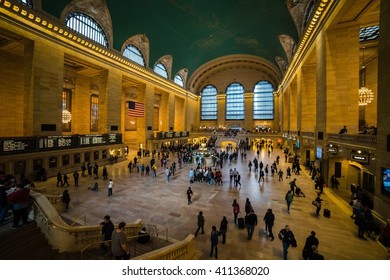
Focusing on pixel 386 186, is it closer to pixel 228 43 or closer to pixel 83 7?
pixel 83 7

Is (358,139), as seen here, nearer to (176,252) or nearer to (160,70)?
(176,252)

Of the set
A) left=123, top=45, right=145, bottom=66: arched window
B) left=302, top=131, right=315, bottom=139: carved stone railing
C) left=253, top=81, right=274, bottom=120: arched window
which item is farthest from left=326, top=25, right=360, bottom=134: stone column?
left=253, top=81, right=274, bottom=120: arched window

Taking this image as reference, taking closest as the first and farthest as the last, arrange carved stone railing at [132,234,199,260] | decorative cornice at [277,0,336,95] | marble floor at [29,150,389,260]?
1. carved stone railing at [132,234,199,260]
2. marble floor at [29,150,389,260]
3. decorative cornice at [277,0,336,95]

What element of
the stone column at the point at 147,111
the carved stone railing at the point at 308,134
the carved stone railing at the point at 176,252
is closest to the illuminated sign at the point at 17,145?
the carved stone railing at the point at 176,252

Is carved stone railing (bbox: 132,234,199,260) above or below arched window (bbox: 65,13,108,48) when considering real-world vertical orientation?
below

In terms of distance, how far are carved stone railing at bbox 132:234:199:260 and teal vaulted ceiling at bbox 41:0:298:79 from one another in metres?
18.3

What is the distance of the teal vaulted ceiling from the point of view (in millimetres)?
19469

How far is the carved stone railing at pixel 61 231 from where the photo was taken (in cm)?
481

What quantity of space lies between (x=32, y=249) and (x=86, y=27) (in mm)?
19640

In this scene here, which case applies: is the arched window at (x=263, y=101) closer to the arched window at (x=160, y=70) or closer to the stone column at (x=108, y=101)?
the arched window at (x=160, y=70)

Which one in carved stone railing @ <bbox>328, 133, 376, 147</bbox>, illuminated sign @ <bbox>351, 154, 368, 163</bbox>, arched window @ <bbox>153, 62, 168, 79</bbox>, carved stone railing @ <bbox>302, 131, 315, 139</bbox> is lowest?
illuminated sign @ <bbox>351, 154, 368, 163</bbox>

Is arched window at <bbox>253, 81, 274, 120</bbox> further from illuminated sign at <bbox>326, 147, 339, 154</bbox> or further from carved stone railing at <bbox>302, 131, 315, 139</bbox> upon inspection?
illuminated sign at <bbox>326, 147, 339, 154</bbox>

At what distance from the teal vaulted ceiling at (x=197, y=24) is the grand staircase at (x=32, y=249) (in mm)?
15991

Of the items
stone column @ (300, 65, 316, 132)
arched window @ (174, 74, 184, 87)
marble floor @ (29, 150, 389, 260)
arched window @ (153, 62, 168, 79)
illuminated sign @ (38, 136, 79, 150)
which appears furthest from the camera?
arched window @ (174, 74, 184, 87)
